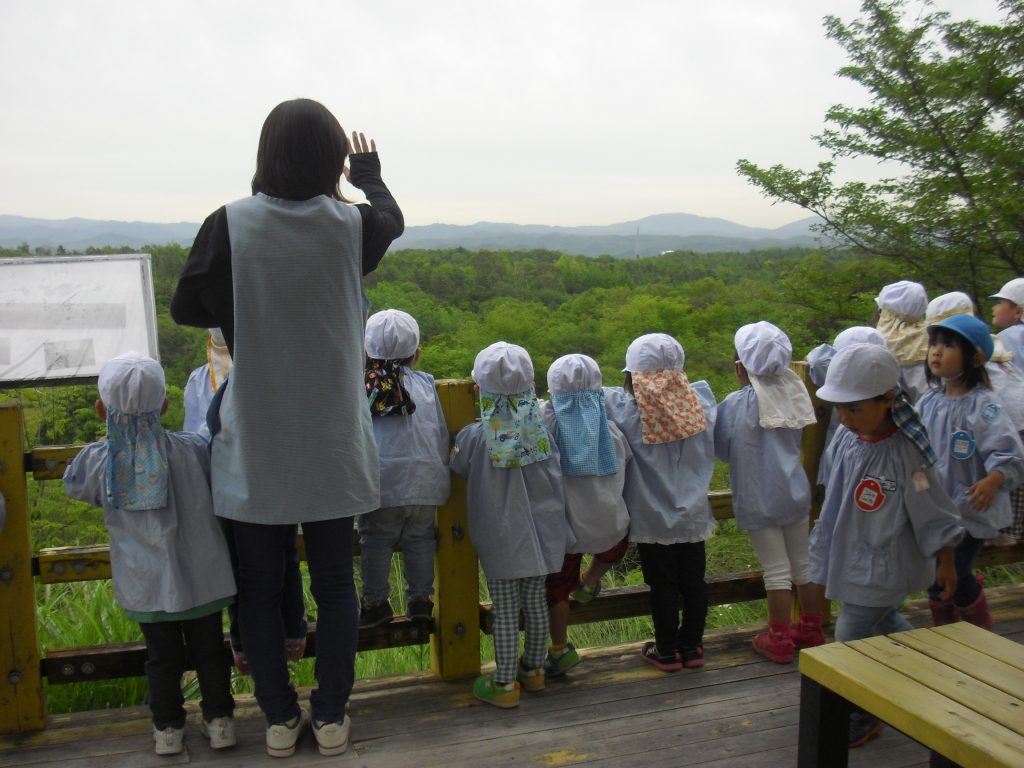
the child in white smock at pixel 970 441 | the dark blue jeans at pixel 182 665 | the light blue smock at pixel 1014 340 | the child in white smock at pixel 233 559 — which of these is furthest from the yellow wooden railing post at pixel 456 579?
the light blue smock at pixel 1014 340

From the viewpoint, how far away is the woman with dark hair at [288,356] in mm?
1938

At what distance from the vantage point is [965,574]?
2.71 meters

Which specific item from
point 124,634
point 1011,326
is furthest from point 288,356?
point 1011,326

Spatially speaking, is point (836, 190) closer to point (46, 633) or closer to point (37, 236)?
point (37, 236)

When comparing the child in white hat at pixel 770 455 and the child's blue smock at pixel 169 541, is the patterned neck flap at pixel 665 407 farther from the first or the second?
the child's blue smock at pixel 169 541

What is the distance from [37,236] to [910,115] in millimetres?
6105

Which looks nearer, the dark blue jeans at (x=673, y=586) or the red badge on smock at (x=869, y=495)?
the red badge on smock at (x=869, y=495)

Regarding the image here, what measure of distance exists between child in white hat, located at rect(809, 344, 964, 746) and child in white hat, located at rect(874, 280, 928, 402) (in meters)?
1.22

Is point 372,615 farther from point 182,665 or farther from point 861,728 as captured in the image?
point 861,728

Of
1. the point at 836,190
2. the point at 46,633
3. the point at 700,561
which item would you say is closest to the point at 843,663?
the point at 700,561

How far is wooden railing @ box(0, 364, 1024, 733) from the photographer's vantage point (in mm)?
2289

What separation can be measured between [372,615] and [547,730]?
62 centimetres

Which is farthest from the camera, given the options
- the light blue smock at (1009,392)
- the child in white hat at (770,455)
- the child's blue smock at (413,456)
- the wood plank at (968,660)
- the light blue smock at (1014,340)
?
the light blue smock at (1014,340)

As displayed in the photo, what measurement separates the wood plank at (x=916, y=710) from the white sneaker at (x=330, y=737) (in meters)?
1.16
